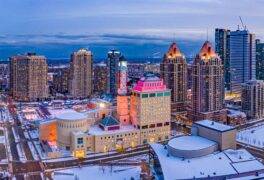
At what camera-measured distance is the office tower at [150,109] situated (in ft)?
253

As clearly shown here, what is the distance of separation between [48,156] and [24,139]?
44.5 ft

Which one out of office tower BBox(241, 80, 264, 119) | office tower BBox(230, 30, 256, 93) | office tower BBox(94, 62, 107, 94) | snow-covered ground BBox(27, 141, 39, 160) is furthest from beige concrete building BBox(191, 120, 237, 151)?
office tower BBox(94, 62, 107, 94)

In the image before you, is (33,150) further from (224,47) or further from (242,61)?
(224,47)

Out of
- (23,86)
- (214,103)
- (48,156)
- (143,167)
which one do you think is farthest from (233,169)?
(23,86)

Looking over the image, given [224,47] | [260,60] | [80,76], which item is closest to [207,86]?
[224,47]

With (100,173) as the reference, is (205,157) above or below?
above

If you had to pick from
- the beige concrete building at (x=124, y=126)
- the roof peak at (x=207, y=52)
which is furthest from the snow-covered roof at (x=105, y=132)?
the roof peak at (x=207, y=52)

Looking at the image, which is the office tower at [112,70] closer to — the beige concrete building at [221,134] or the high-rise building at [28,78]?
the high-rise building at [28,78]

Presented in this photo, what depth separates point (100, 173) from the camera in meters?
61.3

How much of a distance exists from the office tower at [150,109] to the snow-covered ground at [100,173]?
14.4 meters

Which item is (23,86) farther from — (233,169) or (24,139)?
(233,169)

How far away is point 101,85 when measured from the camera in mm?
148875

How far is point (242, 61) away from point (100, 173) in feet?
269

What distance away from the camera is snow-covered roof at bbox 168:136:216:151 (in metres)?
59.6
